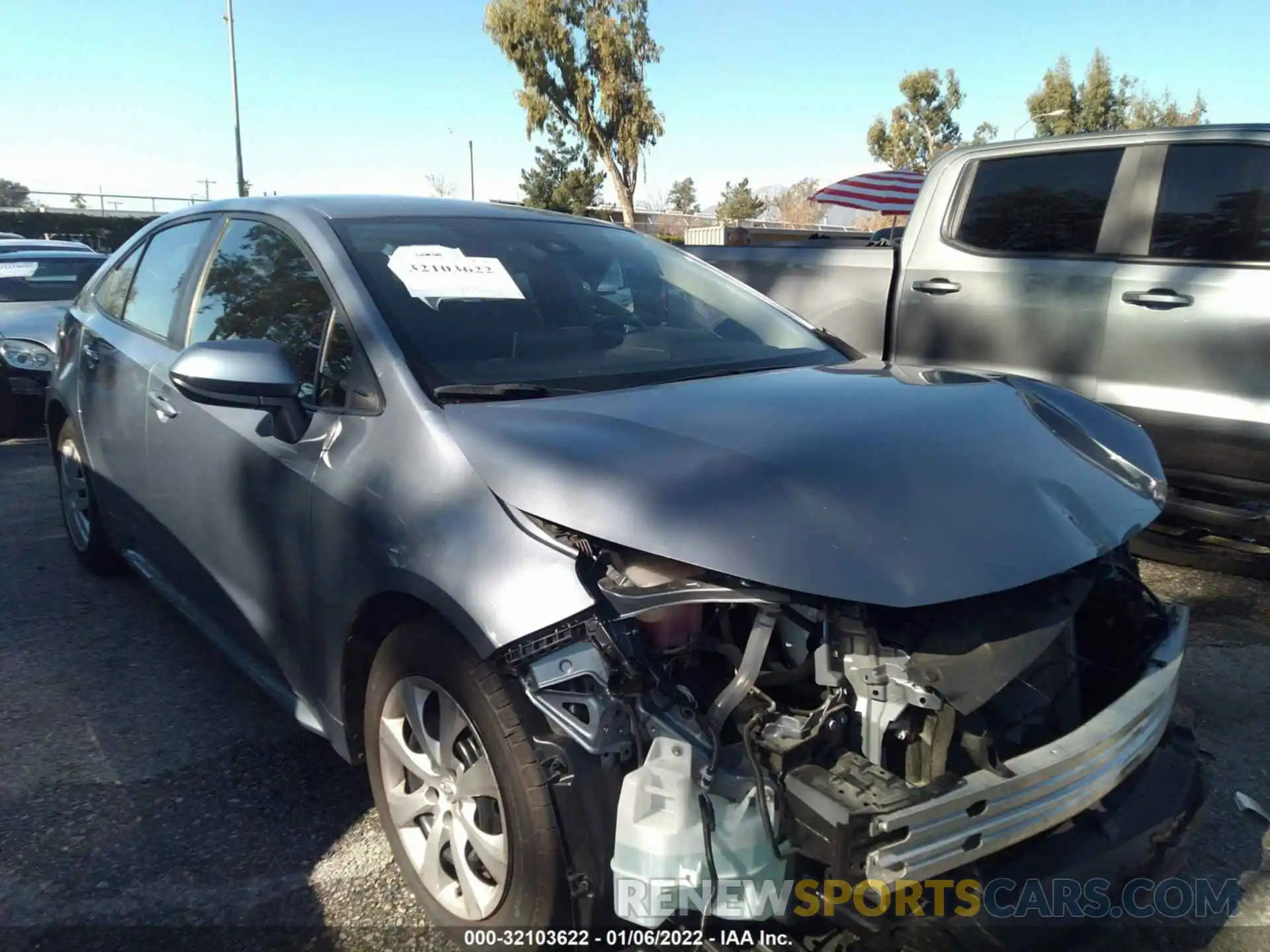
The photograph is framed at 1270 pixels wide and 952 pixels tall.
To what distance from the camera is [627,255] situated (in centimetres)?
337

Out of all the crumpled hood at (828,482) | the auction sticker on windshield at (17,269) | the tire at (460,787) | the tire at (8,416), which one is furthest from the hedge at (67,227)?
the crumpled hood at (828,482)

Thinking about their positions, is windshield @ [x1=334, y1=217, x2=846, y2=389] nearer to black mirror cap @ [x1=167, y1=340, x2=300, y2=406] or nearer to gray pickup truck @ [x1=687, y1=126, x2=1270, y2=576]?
black mirror cap @ [x1=167, y1=340, x2=300, y2=406]

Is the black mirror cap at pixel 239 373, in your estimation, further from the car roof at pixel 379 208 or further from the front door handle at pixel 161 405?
the front door handle at pixel 161 405

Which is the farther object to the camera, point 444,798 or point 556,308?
point 556,308

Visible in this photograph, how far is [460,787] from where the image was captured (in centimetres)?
201

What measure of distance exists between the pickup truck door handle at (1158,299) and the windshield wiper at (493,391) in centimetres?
287

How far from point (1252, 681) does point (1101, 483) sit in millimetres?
1867

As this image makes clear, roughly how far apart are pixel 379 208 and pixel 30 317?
6047 millimetres

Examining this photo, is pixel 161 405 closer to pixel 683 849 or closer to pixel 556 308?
pixel 556 308

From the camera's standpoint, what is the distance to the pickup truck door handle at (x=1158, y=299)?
13.1 ft

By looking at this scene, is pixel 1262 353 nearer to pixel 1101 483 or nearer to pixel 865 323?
pixel 865 323

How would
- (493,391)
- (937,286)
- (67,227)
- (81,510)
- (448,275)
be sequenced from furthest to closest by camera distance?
(67,227) < (937,286) < (81,510) < (448,275) < (493,391)

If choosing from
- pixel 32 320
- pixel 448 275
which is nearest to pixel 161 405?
pixel 448 275

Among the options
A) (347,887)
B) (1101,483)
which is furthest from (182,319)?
(1101,483)
